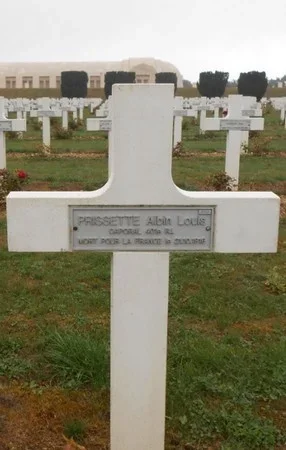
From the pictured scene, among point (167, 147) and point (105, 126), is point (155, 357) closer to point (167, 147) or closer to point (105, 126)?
point (167, 147)

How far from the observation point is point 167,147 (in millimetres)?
2418

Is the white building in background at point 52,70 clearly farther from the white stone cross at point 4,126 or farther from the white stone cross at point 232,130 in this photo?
the white stone cross at point 232,130

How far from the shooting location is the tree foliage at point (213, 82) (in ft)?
153

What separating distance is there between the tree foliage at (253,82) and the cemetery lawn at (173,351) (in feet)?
127

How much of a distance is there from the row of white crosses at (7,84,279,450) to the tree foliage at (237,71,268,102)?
42.6 meters

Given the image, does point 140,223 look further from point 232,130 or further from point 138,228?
point 232,130

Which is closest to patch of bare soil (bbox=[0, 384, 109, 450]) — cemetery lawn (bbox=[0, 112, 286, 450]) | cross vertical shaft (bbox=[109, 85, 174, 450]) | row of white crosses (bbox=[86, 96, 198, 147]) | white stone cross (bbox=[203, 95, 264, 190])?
cemetery lawn (bbox=[0, 112, 286, 450])

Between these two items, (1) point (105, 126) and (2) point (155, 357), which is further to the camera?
(1) point (105, 126)

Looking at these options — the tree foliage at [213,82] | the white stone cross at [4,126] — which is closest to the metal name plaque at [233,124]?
the white stone cross at [4,126]

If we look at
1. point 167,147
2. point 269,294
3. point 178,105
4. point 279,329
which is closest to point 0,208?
point 269,294

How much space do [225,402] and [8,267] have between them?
2995mm

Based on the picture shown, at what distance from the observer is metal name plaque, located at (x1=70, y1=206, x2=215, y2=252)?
2475mm

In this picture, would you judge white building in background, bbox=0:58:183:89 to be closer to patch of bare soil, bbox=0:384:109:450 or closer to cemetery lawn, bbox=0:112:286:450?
cemetery lawn, bbox=0:112:286:450

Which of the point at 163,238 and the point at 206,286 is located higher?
the point at 163,238
